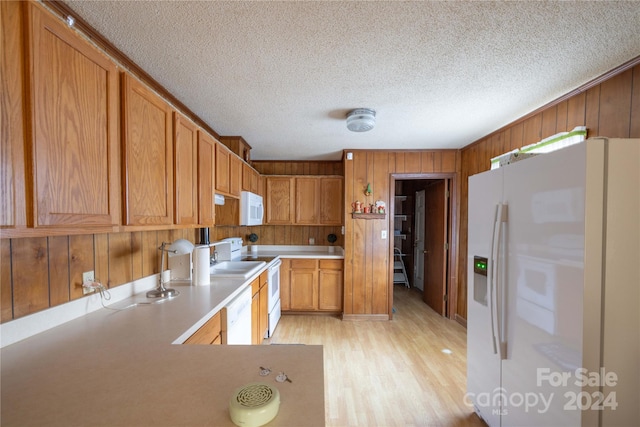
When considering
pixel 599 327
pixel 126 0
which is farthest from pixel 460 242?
pixel 126 0

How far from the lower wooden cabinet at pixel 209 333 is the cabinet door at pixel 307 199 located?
7.99 feet


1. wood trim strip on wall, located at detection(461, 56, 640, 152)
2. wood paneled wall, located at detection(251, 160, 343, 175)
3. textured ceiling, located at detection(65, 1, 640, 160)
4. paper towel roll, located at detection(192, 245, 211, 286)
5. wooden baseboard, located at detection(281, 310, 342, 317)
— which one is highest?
textured ceiling, located at detection(65, 1, 640, 160)

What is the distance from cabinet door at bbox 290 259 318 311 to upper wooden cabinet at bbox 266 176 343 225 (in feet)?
2.21

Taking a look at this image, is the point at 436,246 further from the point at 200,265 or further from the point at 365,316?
the point at 200,265

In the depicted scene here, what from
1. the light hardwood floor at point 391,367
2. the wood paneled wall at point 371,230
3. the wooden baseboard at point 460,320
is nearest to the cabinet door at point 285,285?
the light hardwood floor at point 391,367

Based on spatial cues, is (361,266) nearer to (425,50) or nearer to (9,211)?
(425,50)

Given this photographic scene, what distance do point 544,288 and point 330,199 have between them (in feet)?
9.61

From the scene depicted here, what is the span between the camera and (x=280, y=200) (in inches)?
154

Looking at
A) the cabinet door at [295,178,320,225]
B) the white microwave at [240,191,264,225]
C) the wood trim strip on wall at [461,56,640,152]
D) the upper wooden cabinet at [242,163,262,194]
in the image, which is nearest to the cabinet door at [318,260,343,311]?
the cabinet door at [295,178,320,225]

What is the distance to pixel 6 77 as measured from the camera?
0.73 metres

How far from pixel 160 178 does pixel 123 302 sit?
79 centimetres

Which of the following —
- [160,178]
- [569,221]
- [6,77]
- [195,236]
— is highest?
[6,77]

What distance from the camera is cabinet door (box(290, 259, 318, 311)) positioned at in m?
3.60

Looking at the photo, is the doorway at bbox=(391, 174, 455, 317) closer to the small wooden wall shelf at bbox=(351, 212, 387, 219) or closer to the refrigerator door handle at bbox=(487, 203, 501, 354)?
the small wooden wall shelf at bbox=(351, 212, 387, 219)
